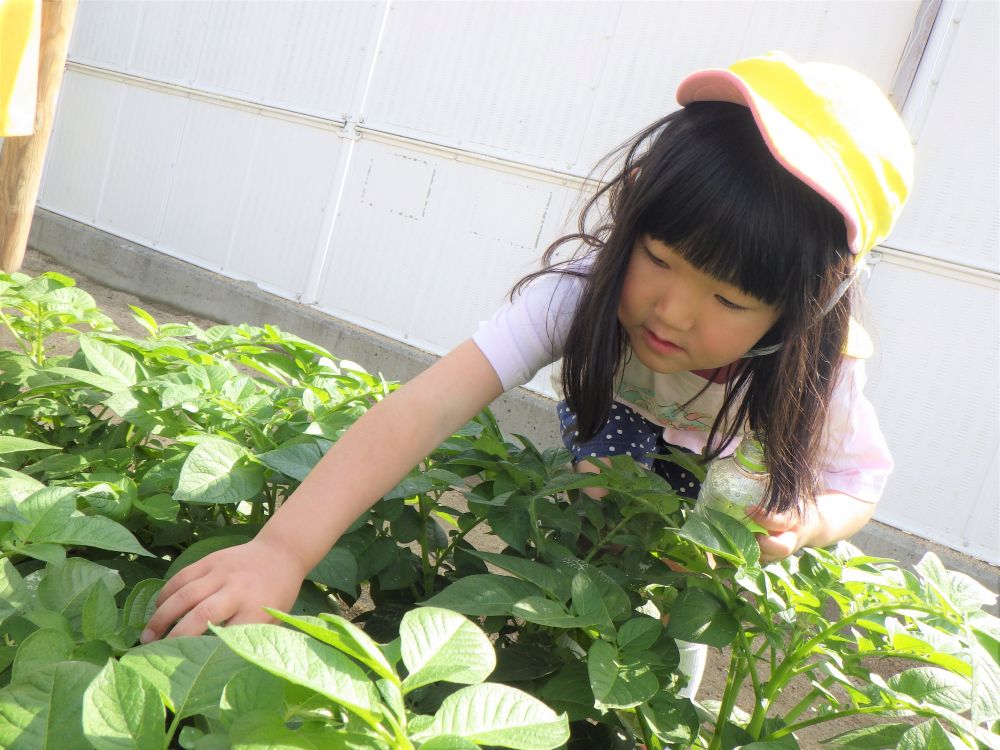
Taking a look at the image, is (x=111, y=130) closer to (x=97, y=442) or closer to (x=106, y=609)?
(x=97, y=442)

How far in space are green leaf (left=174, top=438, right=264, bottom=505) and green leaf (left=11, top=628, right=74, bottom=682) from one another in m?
0.21

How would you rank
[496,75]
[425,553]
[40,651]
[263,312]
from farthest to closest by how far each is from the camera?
[263,312] < [496,75] < [425,553] < [40,651]

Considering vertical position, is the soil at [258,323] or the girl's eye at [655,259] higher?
the girl's eye at [655,259]

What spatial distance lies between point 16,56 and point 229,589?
1160 mm

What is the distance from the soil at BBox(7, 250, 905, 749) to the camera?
2.26 m

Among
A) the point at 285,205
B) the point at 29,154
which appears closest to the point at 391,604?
the point at 29,154

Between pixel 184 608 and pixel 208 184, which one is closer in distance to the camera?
pixel 184 608

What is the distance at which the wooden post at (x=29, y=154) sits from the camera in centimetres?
372

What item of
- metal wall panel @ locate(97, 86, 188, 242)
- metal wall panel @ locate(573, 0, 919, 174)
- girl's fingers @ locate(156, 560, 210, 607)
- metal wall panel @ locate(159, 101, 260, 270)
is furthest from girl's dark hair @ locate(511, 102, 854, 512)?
metal wall panel @ locate(97, 86, 188, 242)

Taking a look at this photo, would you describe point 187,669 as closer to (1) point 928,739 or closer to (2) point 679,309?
(1) point 928,739

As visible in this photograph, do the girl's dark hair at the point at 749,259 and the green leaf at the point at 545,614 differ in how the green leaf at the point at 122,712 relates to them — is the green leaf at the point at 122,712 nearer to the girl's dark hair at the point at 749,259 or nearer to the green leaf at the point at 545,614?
the green leaf at the point at 545,614

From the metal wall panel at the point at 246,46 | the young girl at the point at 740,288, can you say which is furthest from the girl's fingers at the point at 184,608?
the metal wall panel at the point at 246,46

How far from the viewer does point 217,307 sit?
21.2ft

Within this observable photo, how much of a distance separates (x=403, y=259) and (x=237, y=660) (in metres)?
5.30
